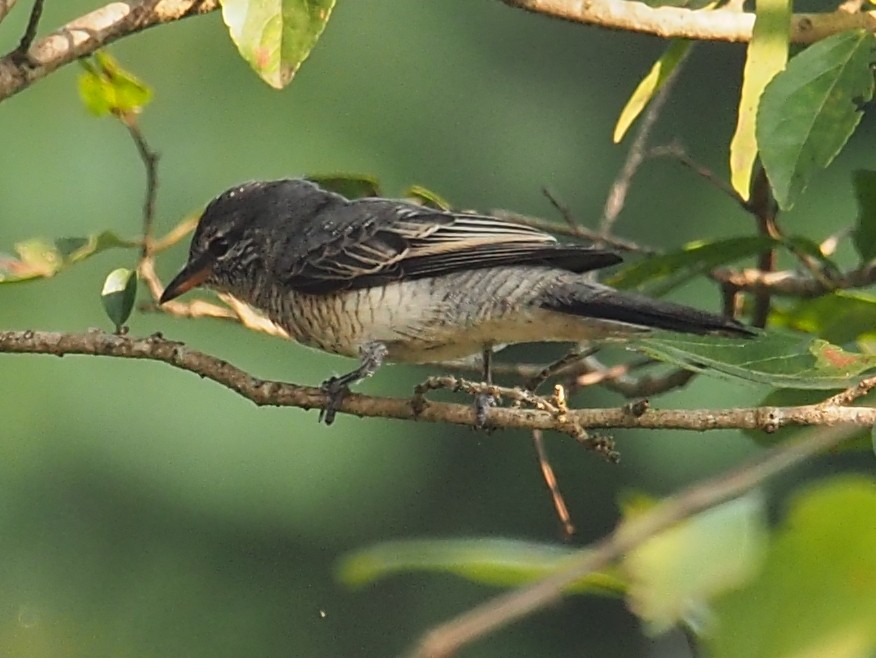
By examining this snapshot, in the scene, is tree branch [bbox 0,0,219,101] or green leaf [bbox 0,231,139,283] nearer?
tree branch [bbox 0,0,219,101]

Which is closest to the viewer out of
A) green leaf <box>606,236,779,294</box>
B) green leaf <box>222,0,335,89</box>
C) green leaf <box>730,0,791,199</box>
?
green leaf <box>222,0,335,89</box>

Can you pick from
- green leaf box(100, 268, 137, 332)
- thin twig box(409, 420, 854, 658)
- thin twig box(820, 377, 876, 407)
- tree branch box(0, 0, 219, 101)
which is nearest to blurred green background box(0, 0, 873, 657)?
green leaf box(100, 268, 137, 332)

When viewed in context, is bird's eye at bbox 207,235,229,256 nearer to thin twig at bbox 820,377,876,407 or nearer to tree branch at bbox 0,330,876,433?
tree branch at bbox 0,330,876,433

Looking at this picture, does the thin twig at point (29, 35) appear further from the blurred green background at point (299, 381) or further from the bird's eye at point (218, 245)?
the blurred green background at point (299, 381)

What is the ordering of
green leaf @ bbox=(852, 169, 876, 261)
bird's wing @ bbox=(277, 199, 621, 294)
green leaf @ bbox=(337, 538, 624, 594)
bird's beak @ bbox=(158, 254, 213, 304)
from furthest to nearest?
bird's beak @ bbox=(158, 254, 213, 304)
bird's wing @ bbox=(277, 199, 621, 294)
green leaf @ bbox=(852, 169, 876, 261)
green leaf @ bbox=(337, 538, 624, 594)

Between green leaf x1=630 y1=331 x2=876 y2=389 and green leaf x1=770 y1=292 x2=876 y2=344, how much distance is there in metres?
0.46

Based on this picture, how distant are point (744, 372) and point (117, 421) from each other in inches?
137

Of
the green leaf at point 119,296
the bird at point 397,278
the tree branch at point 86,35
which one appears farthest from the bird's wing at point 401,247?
the tree branch at point 86,35

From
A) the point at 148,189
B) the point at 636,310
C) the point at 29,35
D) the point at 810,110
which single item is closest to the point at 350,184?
the point at 148,189

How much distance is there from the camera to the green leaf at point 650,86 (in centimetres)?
195

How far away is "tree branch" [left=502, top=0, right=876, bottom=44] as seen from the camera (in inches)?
73.3

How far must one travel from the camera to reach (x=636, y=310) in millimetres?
2141

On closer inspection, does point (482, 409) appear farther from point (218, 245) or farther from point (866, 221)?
point (218, 245)

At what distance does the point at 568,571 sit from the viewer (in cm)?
55
